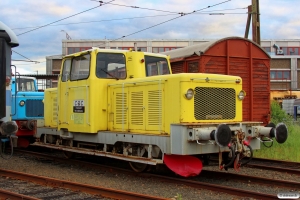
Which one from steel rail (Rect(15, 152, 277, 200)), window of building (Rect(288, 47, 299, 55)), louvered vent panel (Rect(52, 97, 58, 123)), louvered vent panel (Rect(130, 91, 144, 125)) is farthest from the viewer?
window of building (Rect(288, 47, 299, 55))

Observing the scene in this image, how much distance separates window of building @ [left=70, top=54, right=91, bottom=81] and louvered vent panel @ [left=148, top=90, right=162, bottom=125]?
1.82 m

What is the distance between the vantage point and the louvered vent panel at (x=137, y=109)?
781 cm

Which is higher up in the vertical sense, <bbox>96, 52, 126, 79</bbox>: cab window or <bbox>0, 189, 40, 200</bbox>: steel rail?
<bbox>96, 52, 126, 79</bbox>: cab window

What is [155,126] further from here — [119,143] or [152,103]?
[119,143]

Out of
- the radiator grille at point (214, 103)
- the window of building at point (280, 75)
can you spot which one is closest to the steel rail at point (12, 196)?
the radiator grille at point (214, 103)

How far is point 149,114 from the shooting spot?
7.61 meters

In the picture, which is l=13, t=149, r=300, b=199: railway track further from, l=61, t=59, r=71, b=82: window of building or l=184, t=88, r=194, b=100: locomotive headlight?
l=61, t=59, r=71, b=82: window of building

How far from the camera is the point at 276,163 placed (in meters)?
9.99

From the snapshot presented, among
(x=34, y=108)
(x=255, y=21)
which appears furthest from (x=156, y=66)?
(x=255, y=21)

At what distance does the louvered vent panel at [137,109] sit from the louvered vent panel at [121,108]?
0.22m

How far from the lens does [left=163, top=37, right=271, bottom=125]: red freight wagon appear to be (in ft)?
35.3

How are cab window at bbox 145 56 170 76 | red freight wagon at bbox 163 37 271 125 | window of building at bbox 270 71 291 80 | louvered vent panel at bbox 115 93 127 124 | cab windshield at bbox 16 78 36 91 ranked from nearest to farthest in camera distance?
louvered vent panel at bbox 115 93 127 124
cab window at bbox 145 56 170 76
red freight wagon at bbox 163 37 271 125
cab windshield at bbox 16 78 36 91
window of building at bbox 270 71 291 80

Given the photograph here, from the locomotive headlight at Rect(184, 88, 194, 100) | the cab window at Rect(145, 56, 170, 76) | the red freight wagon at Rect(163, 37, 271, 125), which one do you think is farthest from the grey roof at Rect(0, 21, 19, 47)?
the red freight wagon at Rect(163, 37, 271, 125)

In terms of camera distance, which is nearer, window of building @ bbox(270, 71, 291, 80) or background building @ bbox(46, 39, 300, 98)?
background building @ bbox(46, 39, 300, 98)
